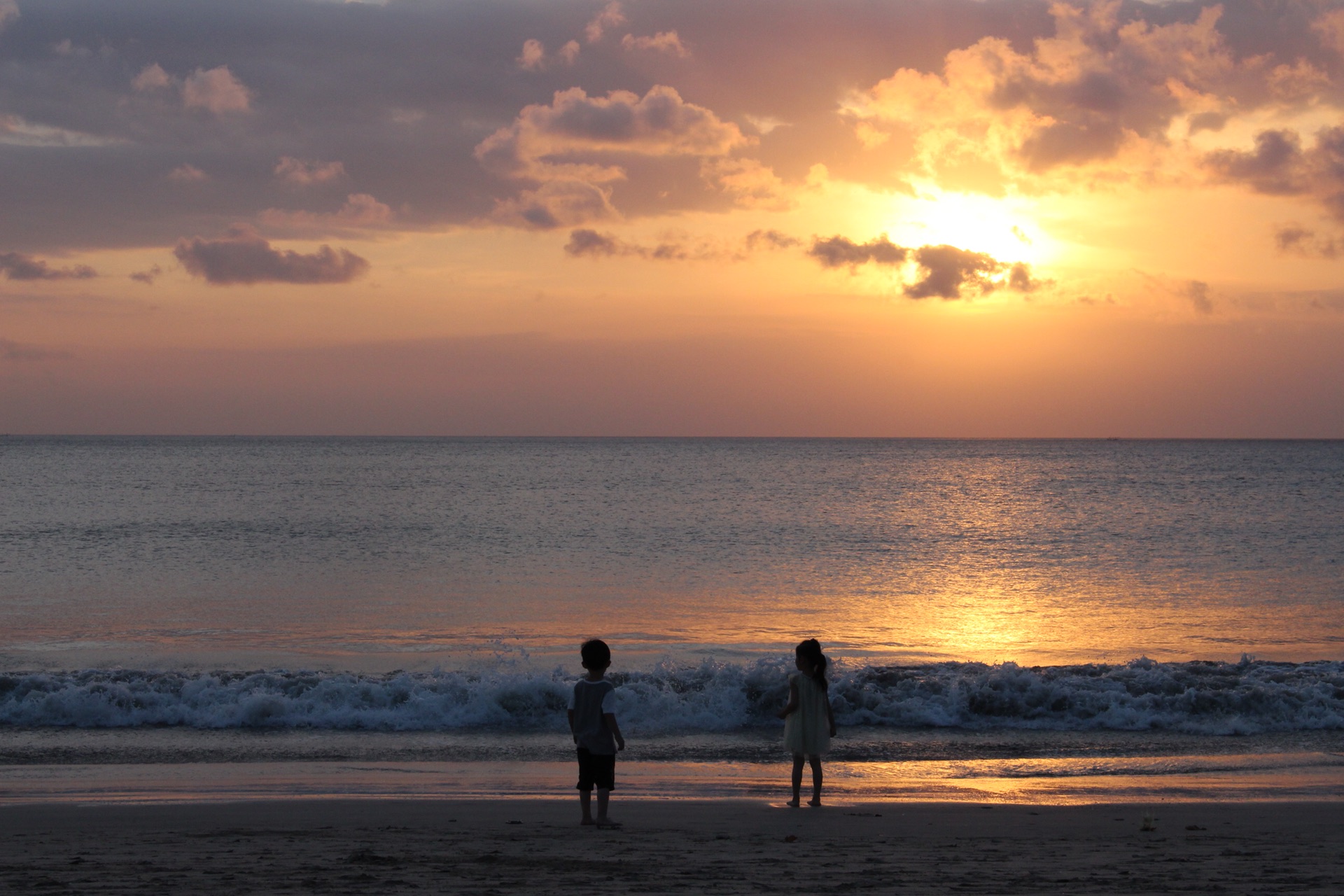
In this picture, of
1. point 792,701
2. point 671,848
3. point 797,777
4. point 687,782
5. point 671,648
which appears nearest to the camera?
point 671,848

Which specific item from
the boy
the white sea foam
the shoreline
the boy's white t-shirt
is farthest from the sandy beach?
the white sea foam

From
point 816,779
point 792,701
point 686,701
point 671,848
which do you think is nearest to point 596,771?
point 671,848

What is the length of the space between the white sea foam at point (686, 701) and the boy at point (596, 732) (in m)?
5.63

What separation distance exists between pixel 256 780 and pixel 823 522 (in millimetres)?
37017

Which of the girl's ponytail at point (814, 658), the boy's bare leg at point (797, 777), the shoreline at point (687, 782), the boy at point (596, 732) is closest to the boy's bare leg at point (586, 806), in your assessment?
the boy at point (596, 732)

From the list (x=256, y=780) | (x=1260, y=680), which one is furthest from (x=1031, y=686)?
(x=256, y=780)

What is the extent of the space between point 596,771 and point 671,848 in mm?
1028

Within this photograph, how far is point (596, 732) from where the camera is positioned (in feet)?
27.6

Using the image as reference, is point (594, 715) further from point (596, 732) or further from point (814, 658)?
point (814, 658)

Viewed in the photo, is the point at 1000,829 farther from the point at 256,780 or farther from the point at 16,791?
the point at 16,791

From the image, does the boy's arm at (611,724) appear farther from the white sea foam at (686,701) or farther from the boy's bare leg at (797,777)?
the white sea foam at (686,701)

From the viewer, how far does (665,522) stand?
4575 centimetres

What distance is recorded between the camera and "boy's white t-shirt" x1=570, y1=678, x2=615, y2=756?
8367 mm

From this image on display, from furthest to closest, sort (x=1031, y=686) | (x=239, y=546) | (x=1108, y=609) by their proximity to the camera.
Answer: (x=239, y=546), (x=1108, y=609), (x=1031, y=686)
